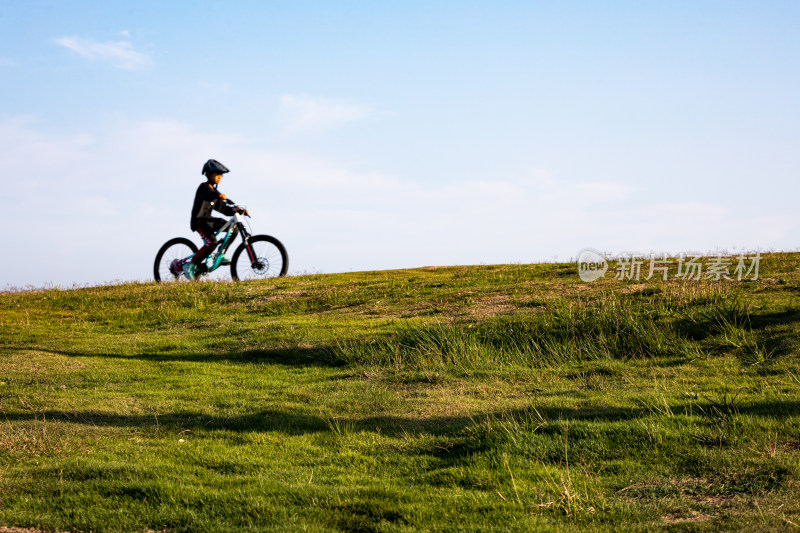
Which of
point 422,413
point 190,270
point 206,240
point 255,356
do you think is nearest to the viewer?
point 422,413

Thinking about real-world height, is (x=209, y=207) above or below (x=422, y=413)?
above

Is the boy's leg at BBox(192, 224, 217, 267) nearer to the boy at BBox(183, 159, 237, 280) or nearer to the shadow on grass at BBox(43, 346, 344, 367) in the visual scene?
the boy at BBox(183, 159, 237, 280)

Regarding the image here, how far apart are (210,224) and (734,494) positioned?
1613 cm

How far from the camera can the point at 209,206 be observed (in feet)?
62.5

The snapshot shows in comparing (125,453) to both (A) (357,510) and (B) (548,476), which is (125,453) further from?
(B) (548,476)

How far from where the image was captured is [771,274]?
1552 cm

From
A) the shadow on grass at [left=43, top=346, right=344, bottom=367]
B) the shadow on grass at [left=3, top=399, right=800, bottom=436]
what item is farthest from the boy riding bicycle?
the shadow on grass at [left=3, top=399, right=800, bottom=436]

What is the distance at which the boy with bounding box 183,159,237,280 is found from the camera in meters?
19.0

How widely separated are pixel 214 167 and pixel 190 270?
9.91ft

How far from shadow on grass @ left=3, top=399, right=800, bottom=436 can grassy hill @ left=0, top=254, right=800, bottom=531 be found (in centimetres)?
4

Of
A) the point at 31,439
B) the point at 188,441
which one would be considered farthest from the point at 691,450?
the point at 31,439

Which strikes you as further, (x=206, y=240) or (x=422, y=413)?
(x=206, y=240)

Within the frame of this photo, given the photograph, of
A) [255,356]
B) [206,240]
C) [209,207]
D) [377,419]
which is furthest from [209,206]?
[377,419]

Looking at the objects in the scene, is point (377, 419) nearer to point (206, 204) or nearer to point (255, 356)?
point (255, 356)
